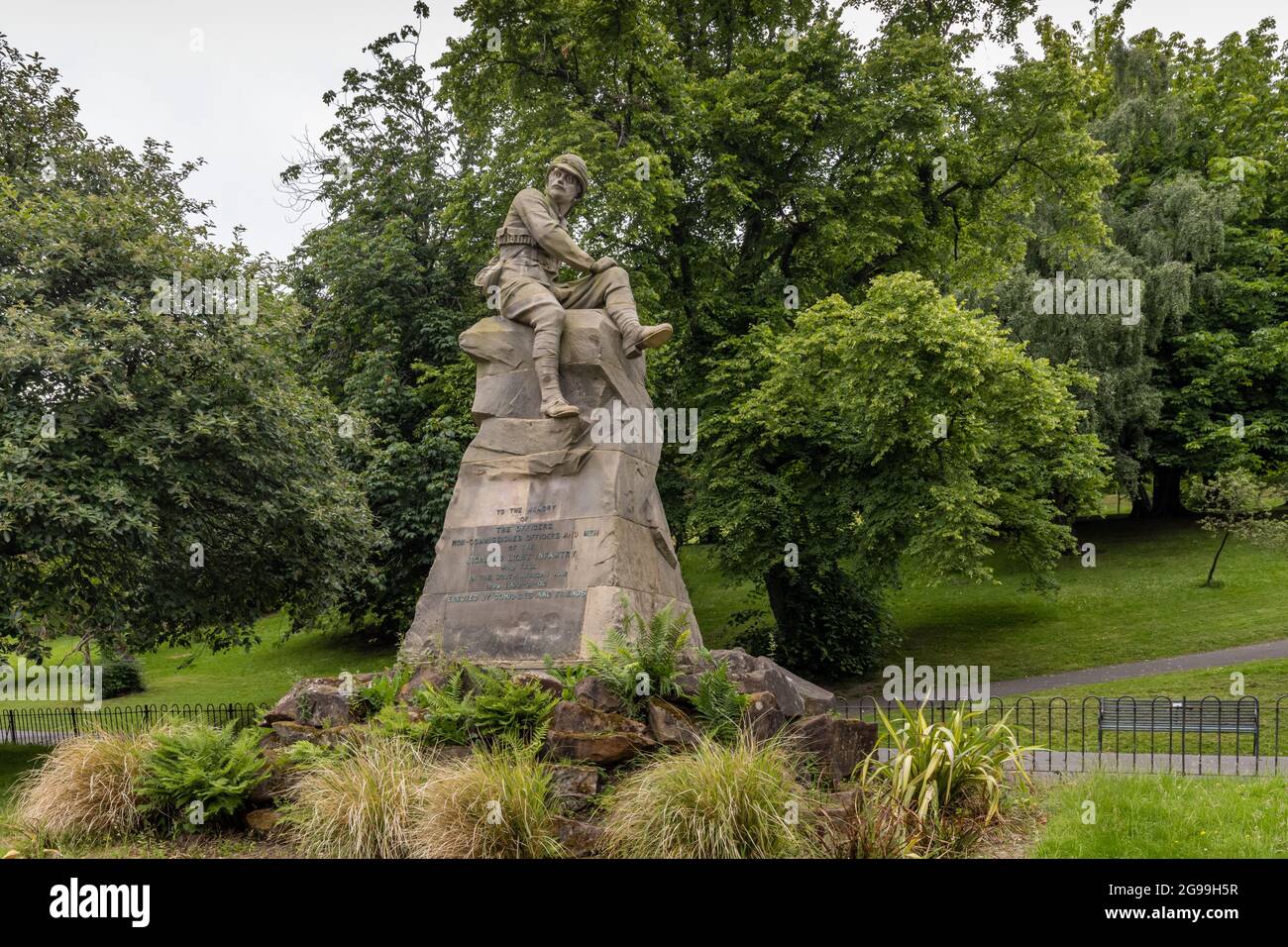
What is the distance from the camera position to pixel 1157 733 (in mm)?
15594

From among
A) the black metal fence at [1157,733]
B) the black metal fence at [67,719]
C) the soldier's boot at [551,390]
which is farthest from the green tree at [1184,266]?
the black metal fence at [67,719]

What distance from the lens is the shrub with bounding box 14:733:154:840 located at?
8.80 meters

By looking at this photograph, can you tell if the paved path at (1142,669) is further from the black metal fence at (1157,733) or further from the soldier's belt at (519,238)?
the soldier's belt at (519,238)

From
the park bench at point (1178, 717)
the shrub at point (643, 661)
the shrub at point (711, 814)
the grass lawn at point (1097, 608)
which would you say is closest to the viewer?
the shrub at point (711, 814)

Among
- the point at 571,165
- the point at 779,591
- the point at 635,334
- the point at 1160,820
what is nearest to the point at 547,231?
the point at 571,165

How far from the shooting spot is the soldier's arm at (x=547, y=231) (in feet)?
43.0

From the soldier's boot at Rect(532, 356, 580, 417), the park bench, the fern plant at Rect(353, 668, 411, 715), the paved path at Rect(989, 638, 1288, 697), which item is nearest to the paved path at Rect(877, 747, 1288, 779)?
the park bench

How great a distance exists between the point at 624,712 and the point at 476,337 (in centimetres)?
553

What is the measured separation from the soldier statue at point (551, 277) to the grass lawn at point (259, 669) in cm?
1569

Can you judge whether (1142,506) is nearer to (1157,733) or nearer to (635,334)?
(1157,733)

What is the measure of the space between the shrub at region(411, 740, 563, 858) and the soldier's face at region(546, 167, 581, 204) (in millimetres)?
7555

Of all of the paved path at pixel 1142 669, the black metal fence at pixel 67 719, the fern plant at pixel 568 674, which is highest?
the fern plant at pixel 568 674

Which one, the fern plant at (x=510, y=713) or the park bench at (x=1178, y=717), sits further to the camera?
the park bench at (x=1178, y=717)

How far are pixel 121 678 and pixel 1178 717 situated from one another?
27.6 meters
